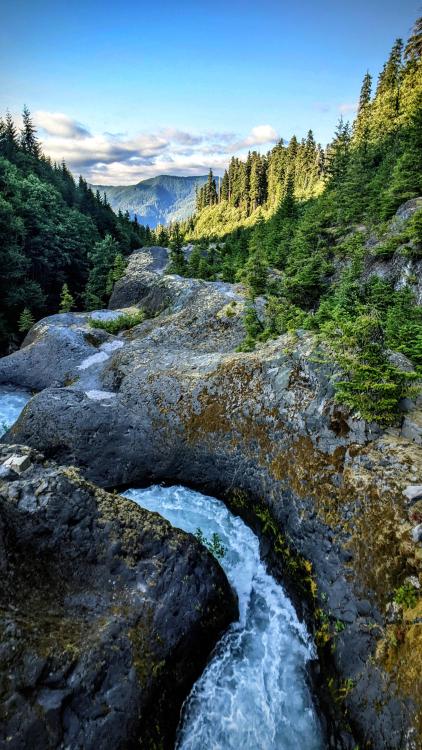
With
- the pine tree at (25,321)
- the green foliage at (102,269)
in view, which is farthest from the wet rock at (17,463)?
the green foliage at (102,269)

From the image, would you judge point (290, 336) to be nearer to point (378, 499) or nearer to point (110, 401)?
point (378, 499)

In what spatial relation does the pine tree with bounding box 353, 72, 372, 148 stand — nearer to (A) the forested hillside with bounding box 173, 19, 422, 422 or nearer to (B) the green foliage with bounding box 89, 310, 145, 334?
(A) the forested hillside with bounding box 173, 19, 422, 422

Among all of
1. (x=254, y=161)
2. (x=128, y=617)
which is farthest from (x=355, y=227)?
(x=254, y=161)

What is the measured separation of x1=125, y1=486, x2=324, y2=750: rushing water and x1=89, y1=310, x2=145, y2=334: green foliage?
20.9m

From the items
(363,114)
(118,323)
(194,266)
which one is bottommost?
(118,323)

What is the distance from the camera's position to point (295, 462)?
34.7ft

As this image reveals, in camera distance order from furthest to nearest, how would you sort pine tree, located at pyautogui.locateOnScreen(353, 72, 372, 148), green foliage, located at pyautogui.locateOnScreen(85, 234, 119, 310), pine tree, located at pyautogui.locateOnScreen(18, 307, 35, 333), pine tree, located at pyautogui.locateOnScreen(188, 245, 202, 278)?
pine tree, located at pyautogui.locateOnScreen(353, 72, 372, 148), green foliage, located at pyautogui.locateOnScreen(85, 234, 119, 310), pine tree, located at pyautogui.locateOnScreen(188, 245, 202, 278), pine tree, located at pyautogui.locateOnScreen(18, 307, 35, 333)

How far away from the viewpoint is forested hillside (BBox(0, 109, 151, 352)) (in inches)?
1304

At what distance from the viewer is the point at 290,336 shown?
13.9 m

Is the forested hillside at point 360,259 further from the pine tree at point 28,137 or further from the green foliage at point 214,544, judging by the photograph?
the pine tree at point 28,137

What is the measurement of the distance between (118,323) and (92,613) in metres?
22.9

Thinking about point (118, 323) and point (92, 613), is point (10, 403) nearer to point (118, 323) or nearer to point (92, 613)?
point (118, 323)

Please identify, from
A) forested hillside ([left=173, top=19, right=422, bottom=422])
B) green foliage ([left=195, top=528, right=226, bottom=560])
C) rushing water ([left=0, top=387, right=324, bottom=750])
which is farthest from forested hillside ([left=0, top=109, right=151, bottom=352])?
rushing water ([left=0, top=387, right=324, bottom=750])

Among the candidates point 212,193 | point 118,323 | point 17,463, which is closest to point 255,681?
point 17,463
